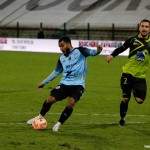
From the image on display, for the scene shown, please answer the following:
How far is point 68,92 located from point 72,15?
49.7 metres

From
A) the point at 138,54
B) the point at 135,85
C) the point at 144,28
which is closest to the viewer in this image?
the point at 144,28

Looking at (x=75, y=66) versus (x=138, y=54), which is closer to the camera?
(x=75, y=66)

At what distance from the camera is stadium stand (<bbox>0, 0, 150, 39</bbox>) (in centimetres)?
5394

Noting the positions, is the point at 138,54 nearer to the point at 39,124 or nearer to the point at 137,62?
the point at 137,62

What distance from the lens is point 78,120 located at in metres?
13.3

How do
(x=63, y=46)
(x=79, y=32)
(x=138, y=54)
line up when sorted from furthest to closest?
1. (x=79, y=32)
2. (x=138, y=54)
3. (x=63, y=46)

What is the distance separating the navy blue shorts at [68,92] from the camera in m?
11.4

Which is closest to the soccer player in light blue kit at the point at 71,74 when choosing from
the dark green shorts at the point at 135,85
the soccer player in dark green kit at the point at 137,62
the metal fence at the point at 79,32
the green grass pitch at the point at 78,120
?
the green grass pitch at the point at 78,120

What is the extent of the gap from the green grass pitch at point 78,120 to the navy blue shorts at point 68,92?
0.72m

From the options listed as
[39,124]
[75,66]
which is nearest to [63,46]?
[75,66]

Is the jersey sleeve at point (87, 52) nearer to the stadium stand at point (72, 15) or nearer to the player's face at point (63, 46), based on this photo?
the player's face at point (63, 46)

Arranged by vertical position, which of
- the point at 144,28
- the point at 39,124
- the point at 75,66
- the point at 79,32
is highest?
the point at 144,28

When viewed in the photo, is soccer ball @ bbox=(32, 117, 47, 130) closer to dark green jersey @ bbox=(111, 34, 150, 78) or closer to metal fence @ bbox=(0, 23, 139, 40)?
dark green jersey @ bbox=(111, 34, 150, 78)

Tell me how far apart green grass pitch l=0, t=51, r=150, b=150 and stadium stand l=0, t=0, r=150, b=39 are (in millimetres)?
28513
